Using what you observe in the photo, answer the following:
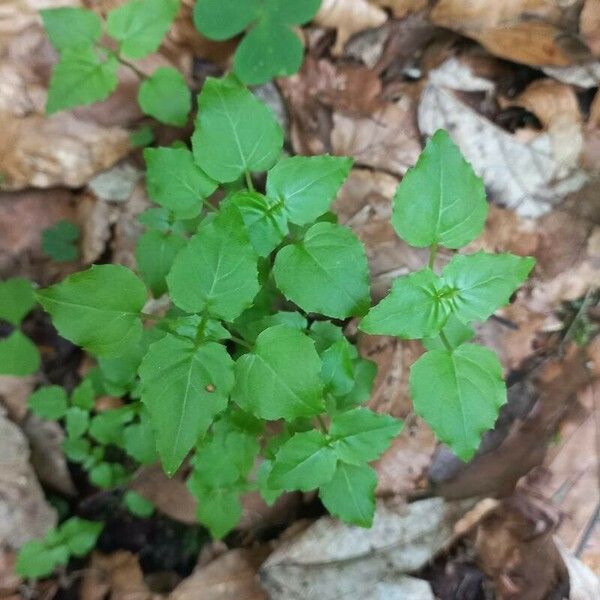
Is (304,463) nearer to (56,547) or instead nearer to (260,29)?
Result: (56,547)

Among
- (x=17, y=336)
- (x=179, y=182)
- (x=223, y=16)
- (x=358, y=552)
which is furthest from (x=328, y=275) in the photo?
(x=17, y=336)

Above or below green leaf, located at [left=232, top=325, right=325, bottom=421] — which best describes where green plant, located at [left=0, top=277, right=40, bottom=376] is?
below

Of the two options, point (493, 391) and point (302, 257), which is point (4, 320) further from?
point (493, 391)

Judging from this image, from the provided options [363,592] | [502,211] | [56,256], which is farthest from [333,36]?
[363,592]

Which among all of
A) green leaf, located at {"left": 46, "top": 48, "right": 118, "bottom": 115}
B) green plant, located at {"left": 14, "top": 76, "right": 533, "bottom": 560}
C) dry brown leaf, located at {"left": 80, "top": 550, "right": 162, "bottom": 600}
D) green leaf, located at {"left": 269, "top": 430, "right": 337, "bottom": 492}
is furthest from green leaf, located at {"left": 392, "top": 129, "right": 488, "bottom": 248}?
dry brown leaf, located at {"left": 80, "top": 550, "right": 162, "bottom": 600}

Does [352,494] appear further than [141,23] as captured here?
No

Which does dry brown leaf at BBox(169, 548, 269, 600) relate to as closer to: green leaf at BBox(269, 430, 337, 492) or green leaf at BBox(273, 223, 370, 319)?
green leaf at BBox(269, 430, 337, 492)
